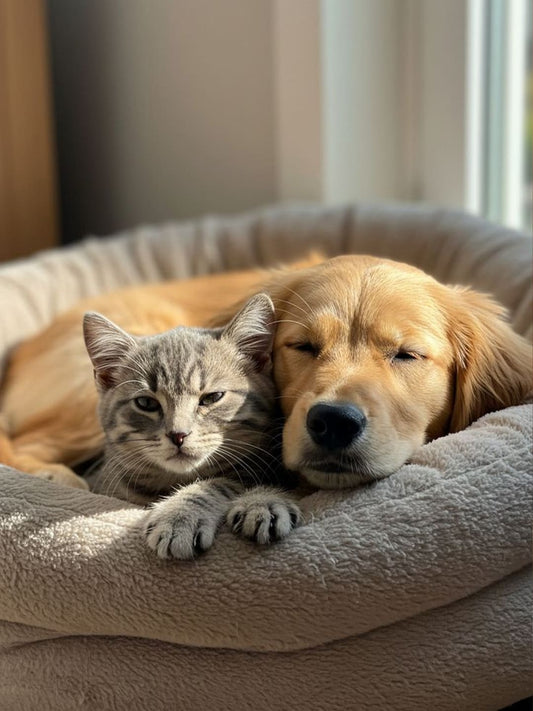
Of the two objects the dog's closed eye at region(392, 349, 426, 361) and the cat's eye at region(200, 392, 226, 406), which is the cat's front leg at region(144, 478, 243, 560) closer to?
the cat's eye at region(200, 392, 226, 406)

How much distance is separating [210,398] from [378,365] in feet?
0.91

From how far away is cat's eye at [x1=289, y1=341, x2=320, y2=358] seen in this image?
1.46 metres

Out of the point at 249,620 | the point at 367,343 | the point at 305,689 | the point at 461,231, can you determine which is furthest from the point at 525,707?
the point at 461,231

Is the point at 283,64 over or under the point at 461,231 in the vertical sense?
over

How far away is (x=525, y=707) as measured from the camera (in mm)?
1416

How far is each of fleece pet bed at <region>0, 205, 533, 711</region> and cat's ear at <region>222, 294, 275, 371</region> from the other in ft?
1.00

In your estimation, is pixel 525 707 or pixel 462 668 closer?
pixel 462 668

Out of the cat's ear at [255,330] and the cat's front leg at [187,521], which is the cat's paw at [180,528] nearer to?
the cat's front leg at [187,521]

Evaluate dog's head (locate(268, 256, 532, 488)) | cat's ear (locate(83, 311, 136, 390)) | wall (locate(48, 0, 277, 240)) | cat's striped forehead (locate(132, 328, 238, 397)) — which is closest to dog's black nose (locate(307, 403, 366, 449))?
dog's head (locate(268, 256, 532, 488))

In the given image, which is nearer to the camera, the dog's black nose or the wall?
the dog's black nose

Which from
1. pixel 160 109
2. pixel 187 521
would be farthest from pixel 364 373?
pixel 160 109

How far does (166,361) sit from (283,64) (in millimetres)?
1423

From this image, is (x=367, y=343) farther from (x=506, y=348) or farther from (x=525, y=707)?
(x=525, y=707)

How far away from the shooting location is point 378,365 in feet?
4.58
